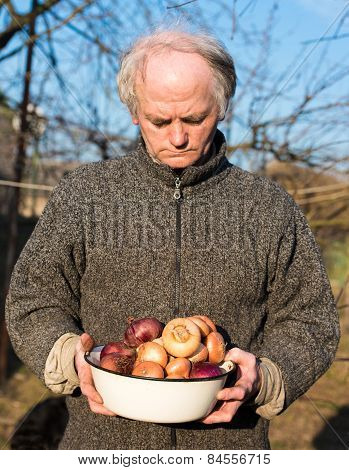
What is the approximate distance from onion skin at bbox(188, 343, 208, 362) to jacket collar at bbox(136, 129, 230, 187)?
35cm

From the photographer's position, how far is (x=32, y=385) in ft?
11.2

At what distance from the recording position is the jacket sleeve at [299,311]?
1193 millimetres

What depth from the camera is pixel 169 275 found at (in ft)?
4.00

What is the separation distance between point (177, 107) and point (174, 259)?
29 centimetres

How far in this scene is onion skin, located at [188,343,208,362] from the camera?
3.40ft

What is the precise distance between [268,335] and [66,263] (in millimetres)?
427

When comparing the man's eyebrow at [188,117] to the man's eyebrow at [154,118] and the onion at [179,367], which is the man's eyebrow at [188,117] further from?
the onion at [179,367]

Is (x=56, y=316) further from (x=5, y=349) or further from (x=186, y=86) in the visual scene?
(x=5, y=349)

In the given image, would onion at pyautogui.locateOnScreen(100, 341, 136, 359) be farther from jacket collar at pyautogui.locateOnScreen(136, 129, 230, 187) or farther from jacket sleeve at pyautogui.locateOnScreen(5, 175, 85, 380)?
jacket collar at pyautogui.locateOnScreen(136, 129, 230, 187)

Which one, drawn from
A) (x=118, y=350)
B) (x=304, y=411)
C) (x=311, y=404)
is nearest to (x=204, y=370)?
(x=118, y=350)

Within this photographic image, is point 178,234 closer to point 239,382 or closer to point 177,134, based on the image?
point 177,134

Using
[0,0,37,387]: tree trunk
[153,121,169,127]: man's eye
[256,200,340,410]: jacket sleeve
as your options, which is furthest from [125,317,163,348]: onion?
[0,0,37,387]: tree trunk

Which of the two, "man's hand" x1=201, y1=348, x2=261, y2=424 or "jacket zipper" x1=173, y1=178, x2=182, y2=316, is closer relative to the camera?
"man's hand" x1=201, y1=348, x2=261, y2=424
